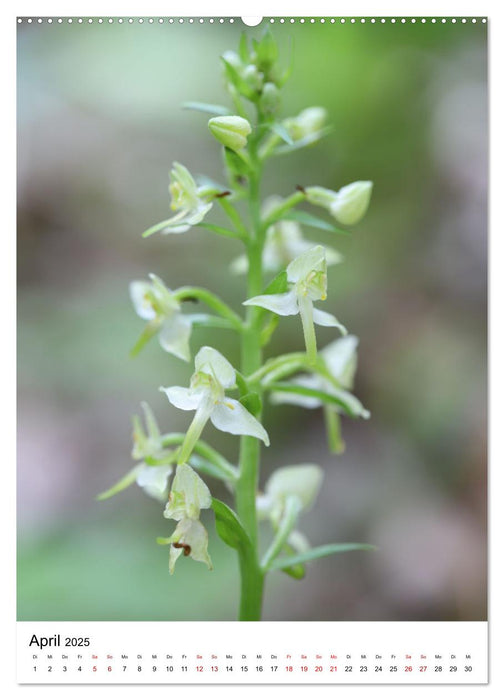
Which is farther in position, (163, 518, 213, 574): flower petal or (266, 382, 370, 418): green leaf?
(266, 382, 370, 418): green leaf

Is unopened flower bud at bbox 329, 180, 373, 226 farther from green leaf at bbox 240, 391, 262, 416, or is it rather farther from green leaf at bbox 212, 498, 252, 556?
green leaf at bbox 212, 498, 252, 556

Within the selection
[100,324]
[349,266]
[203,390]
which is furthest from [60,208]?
[203,390]

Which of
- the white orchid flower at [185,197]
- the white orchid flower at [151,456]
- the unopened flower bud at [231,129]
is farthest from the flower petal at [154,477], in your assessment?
the unopened flower bud at [231,129]

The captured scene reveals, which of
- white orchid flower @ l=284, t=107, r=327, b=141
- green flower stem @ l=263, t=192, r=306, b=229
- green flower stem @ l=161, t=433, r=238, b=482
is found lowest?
green flower stem @ l=161, t=433, r=238, b=482

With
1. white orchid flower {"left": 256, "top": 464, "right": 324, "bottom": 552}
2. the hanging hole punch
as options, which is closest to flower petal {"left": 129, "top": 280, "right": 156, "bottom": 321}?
white orchid flower {"left": 256, "top": 464, "right": 324, "bottom": 552}

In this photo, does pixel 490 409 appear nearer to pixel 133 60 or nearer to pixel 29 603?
pixel 29 603

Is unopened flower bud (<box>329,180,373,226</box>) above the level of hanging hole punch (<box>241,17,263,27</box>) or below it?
below

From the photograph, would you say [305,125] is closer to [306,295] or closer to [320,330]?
[306,295]
